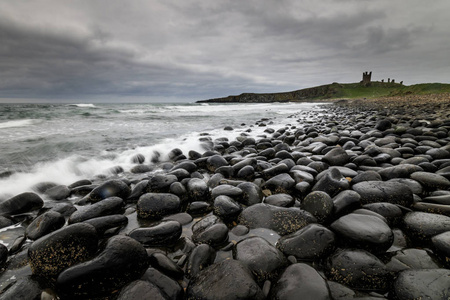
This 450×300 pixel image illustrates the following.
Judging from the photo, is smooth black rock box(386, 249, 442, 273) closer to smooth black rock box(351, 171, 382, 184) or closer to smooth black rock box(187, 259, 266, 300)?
smooth black rock box(187, 259, 266, 300)

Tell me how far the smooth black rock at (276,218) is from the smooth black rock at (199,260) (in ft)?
2.23

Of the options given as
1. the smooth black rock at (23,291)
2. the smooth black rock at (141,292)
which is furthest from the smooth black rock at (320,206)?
the smooth black rock at (23,291)

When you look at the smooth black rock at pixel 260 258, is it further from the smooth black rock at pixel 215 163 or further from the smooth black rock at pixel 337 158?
the smooth black rock at pixel 337 158

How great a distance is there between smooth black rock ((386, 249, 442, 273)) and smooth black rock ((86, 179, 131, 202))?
323 centimetres

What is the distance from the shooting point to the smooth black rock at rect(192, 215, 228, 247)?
2074 mm

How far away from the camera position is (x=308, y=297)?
1.34m

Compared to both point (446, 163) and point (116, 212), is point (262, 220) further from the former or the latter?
point (446, 163)

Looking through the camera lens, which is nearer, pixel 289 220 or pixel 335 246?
pixel 335 246

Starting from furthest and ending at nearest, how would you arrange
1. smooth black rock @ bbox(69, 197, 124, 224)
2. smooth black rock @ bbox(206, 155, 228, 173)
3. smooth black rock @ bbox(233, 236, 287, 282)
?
smooth black rock @ bbox(206, 155, 228, 173), smooth black rock @ bbox(69, 197, 124, 224), smooth black rock @ bbox(233, 236, 287, 282)

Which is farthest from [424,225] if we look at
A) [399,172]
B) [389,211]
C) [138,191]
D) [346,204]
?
[138,191]

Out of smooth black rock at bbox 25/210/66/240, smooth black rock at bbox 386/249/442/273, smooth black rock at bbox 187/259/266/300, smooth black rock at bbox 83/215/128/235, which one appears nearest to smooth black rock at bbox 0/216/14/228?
smooth black rock at bbox 25/210/66/240

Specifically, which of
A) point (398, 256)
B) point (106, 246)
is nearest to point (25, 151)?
point (106, 246)

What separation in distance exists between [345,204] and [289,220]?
65 cm

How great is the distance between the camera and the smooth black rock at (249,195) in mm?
2854
